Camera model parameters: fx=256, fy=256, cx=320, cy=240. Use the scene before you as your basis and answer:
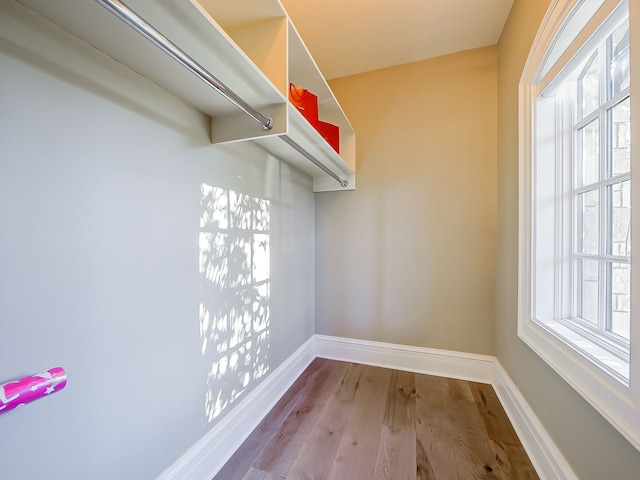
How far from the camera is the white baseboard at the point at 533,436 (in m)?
1.01

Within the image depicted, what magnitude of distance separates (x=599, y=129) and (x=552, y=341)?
0.90 metres

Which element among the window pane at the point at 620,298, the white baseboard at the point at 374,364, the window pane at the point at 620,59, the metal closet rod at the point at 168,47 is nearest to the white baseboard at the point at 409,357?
the white baseboard at the point at 374,364

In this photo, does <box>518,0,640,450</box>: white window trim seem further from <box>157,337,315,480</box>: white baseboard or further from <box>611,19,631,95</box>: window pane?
<box>157,337,315,480</box>: white baseboard

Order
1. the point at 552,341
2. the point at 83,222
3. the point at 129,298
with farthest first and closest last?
the point at 552,341 → the point at 129,298 → the point at 83,222

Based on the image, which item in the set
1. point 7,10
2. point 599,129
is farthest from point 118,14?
point 599,129

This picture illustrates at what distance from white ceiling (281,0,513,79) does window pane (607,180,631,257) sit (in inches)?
52.4

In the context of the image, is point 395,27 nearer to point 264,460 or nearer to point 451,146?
point 451,146

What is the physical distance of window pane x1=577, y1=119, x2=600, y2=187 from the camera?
3.56ft

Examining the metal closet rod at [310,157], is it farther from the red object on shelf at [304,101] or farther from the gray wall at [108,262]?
the gray wall at [108,262]

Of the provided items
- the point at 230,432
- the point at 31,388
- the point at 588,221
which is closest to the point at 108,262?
the point at 31,388

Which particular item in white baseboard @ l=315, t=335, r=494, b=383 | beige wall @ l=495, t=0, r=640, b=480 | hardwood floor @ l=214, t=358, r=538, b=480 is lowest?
hardwood floor @ l=214, t=358, r=538, b=480

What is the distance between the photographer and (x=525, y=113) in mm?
1387

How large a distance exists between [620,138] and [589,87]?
13.6 inches

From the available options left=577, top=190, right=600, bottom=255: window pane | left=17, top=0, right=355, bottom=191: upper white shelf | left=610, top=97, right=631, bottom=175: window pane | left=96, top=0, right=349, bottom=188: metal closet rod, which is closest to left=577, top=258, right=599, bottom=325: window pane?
left=577, top=190, right=600, bottom=255: window pane
